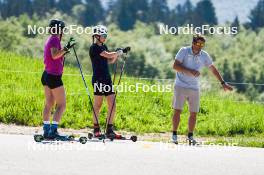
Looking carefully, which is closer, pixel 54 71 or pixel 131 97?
pixel 54 71

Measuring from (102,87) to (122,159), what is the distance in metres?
2.66

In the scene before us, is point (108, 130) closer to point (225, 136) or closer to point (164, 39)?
point (225, 136)

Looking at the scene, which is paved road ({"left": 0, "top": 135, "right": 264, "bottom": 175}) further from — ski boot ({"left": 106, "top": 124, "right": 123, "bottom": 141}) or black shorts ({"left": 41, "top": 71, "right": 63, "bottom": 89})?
black shorts ({"left": 41, "top": 71, "right": 63, "bottom": 89})

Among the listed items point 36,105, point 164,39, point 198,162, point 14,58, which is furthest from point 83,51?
point 198,162

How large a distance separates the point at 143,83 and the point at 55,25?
9.59m

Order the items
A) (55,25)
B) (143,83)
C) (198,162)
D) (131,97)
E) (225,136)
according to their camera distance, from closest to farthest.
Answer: (198,162) → (55,25) → (225,136) → (131,97) → (143,83)

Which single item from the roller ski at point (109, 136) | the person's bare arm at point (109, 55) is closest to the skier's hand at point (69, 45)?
the person's bare arm at point (109, 55)

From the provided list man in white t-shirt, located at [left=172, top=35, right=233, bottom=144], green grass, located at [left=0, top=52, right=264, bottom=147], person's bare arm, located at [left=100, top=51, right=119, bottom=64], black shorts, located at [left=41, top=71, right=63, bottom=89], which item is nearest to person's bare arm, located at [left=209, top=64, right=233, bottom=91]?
man in white t-shirt, located at [left=172, top=35, right=233, bottom=144]

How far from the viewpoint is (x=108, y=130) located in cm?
1258

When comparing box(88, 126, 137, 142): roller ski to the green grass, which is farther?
the green grass

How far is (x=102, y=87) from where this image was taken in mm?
12328

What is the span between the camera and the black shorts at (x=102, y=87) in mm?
12203

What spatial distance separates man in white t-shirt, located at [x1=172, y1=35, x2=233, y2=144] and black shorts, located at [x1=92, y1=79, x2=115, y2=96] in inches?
42.2

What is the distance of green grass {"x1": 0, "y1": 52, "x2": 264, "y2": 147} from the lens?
15.8 metres
